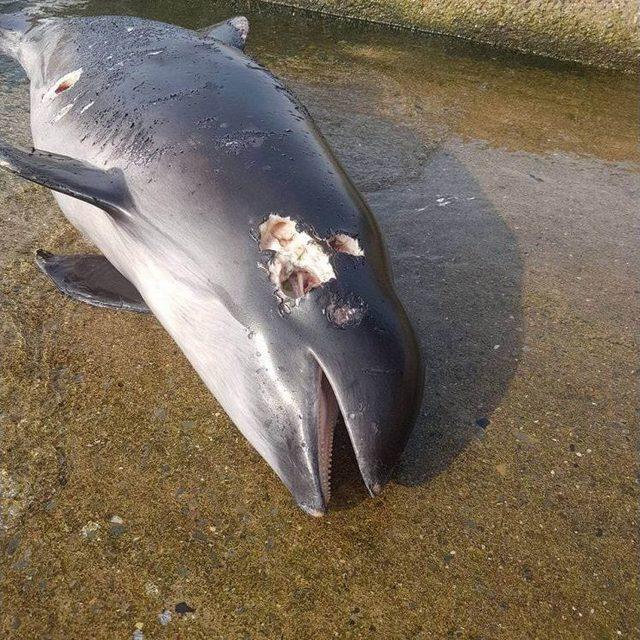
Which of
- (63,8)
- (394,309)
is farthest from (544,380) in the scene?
(63,8)

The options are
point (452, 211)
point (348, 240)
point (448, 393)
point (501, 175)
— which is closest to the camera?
point (348, 240)

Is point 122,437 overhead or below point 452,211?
overhead

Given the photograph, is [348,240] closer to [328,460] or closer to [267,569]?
[328,460]

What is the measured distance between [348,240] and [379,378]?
618 mm

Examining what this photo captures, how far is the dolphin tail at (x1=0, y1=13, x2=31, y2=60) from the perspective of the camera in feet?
18.5

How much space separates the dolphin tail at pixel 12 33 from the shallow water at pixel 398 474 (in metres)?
1.81

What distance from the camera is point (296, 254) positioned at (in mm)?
2660

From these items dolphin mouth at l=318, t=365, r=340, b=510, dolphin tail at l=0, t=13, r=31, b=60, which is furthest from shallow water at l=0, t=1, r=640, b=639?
dolphin tail at l=0, t=13, r=31, b=60

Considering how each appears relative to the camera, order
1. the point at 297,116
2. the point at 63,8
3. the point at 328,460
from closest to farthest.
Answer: the point at 328,460, the point at 297,116, the point at 63,8

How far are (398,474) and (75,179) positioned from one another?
79.0 inches

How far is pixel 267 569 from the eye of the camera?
2.39 metres

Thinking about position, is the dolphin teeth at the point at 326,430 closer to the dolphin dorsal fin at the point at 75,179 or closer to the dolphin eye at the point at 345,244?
the dolphin eye at the point at 345,244

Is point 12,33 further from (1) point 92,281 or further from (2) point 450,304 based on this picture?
(2) point 450,304

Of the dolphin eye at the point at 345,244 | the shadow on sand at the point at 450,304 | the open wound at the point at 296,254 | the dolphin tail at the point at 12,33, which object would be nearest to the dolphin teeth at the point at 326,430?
the shadow on sand at the point at 450,304
